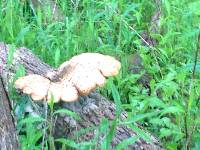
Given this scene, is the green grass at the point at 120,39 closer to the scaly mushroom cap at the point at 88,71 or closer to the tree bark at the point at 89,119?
the tree bark at the point at 89,119

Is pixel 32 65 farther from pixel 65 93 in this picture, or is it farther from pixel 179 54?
pixel 179 54

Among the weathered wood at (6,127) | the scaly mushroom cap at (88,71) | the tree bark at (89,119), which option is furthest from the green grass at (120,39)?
the weathered wood at (6,127)

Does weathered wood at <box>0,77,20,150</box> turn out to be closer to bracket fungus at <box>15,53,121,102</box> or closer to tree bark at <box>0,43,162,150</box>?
bracket fungus at <box>15,53,121,102</box>

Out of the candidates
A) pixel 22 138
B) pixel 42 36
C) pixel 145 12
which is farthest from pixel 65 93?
pixel 145 12

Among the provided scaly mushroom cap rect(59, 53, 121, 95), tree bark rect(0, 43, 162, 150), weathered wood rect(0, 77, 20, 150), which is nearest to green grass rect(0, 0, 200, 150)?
tree bark rect(0, 43, 162, 150)

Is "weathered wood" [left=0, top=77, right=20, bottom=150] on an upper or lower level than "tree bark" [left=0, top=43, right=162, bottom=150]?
upper
